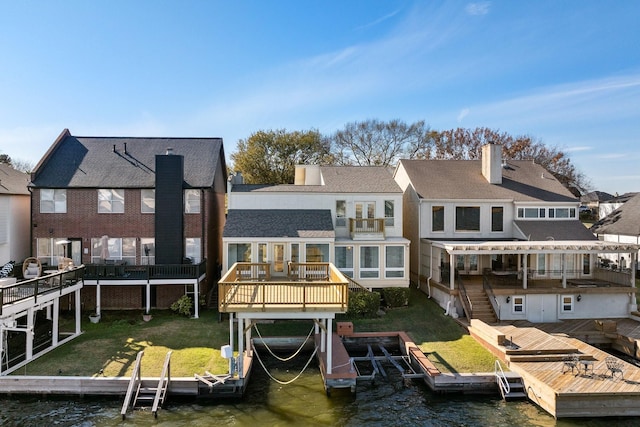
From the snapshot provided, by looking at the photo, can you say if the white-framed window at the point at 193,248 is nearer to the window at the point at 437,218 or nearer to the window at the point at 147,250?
the window at the point at 147,250

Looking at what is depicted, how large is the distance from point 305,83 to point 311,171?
17.7ft

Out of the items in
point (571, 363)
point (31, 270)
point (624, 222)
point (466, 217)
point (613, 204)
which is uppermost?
point (613, 204)

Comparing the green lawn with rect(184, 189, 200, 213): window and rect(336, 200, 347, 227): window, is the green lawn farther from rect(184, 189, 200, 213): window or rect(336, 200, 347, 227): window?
rect(184, 189, 200, 213): window

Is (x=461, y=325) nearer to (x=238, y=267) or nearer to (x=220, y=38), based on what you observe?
(x=238, y=267)

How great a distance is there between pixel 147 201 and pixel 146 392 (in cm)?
→ 1115

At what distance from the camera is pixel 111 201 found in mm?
20547

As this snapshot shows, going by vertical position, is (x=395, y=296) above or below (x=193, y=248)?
below

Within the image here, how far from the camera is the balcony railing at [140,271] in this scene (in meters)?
18.8

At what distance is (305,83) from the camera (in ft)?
73.0

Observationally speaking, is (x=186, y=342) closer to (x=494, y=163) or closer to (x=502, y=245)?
(x=502, y=245)

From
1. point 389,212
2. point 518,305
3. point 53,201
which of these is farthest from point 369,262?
point 53,201

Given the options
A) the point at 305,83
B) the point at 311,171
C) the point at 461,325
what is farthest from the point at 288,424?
the point at 305,83

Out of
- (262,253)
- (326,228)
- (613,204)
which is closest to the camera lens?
(262,253)

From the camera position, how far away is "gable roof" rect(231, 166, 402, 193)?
71.5 feet
